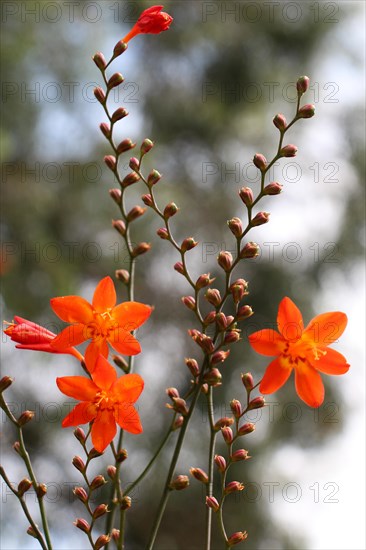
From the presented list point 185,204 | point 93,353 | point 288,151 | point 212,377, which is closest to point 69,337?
point 93,353

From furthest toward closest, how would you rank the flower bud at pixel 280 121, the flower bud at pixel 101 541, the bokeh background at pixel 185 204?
1. the bokeh background at pixel 185 204
2. the flower bud at pixel 280 121
3. the flower bud at pixel 101 541

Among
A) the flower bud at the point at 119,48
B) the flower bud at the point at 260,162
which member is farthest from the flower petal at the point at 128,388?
the flower bud at the point at 119,48

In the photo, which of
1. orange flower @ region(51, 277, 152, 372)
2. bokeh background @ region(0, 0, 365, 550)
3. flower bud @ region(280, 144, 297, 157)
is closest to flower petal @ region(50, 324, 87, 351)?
orange flower @ region(51, 277, 152, 372)

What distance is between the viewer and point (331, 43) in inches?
159

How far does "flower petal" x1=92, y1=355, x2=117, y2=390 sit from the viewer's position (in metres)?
0.69

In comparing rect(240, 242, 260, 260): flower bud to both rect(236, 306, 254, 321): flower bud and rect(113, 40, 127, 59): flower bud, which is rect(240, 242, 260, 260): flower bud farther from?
rect(113, 40, 127, 59): flower bud

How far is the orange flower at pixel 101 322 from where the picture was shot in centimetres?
70

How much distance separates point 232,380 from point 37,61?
1577mm

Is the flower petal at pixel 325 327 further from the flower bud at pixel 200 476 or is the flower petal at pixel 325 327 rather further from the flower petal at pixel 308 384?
the flower bud at pixel 200 476

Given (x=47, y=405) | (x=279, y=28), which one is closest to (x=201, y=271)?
(x=47, y=405)

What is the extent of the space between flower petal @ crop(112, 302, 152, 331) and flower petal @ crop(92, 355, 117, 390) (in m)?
0.04

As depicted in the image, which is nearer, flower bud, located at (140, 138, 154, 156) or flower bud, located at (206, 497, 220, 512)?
flower bud, located at (206, 497, 220, 512)

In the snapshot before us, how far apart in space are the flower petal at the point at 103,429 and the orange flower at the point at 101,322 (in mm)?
40

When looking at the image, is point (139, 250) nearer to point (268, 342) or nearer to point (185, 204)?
point (268, 342)
